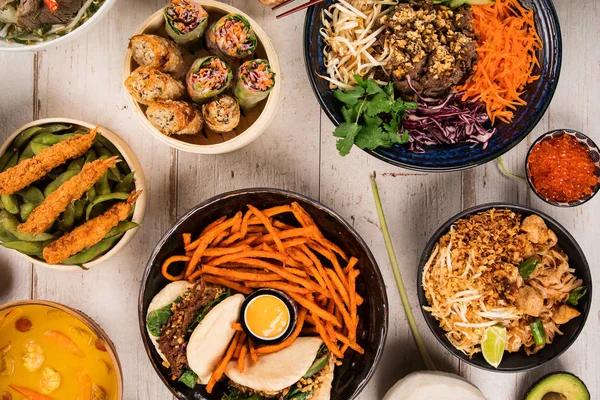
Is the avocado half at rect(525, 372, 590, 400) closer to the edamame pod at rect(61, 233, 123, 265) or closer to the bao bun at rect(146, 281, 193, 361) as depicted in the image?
the bao bun at rect(146, 281, 193, 361)

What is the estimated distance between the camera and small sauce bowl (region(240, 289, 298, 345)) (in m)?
1.99

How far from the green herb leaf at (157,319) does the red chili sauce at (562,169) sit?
1438 mm

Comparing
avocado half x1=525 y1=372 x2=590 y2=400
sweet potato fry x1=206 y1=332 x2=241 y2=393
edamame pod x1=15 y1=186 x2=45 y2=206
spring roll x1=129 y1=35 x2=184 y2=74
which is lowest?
avocado half x1=525 y1=372 x2=590 y2=400

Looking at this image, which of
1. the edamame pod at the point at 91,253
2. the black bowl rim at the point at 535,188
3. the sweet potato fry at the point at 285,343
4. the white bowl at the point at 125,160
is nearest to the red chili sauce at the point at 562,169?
the black bowl rim at the point at 535,188

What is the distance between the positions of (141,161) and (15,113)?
1.84 ft

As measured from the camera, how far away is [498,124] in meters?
2.07

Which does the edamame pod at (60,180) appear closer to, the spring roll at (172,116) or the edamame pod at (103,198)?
the edamame pod at (103,198)

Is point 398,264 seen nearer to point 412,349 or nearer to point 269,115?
point 412,349

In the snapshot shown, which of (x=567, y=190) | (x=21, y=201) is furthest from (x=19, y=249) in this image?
(x=567, y=190)

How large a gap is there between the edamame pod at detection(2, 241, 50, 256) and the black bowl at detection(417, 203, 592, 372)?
135cm

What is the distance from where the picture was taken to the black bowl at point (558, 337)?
6.79ft

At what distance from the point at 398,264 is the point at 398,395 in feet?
1.65

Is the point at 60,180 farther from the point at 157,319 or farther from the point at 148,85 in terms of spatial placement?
the point at 157,319

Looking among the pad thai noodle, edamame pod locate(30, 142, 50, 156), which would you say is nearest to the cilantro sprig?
the pad thai noodle
